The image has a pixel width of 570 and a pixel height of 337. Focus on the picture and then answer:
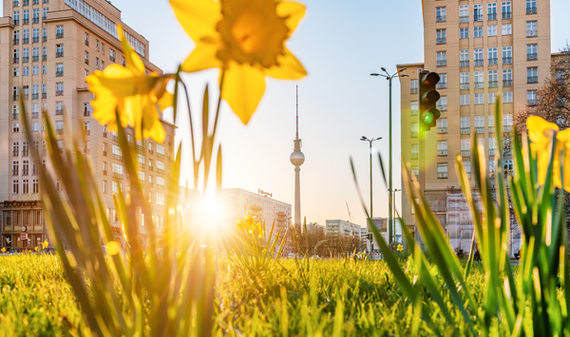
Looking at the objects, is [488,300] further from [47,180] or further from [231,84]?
[47,180]

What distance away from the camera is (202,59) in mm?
601

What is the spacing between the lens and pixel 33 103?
3459cm

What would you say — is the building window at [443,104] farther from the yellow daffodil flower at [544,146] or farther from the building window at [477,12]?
the yellow daffodil flower at [544,146]

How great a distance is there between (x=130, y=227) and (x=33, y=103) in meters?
40.0

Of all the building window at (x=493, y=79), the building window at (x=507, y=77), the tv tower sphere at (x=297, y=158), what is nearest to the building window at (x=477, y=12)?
the building window at (x=493, y=79)

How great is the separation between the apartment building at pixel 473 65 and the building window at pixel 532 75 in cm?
4

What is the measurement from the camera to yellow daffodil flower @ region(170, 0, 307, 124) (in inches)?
22.1

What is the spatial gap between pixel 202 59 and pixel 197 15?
0.20ft

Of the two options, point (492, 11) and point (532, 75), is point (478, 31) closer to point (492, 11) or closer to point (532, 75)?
point (492, 11)

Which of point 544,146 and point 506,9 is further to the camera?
point 506,9

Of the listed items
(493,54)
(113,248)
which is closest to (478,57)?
(493,54)

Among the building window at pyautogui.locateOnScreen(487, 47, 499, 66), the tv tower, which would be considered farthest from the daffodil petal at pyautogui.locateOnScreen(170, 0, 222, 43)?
the tv tower

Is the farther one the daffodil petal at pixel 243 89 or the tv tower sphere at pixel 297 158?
the tv tower sphere at pixel 297 158

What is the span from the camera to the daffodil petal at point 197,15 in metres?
0.59
